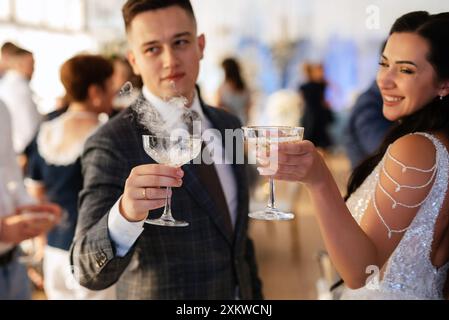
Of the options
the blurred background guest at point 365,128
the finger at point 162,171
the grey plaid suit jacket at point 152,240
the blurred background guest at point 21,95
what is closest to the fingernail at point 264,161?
the finger at point 162,171

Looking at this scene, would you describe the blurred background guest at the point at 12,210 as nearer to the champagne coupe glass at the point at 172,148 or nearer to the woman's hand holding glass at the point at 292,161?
the champagne coupe glass at the point at 172,148

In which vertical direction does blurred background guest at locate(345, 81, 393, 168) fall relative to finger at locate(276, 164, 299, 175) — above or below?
below

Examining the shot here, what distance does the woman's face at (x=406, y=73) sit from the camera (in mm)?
996

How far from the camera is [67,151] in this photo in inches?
102

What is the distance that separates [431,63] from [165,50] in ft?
1.46

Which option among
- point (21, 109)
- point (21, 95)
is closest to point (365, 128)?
point (21, 95)

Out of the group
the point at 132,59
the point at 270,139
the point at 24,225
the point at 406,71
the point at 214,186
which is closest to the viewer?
the point at 270,139

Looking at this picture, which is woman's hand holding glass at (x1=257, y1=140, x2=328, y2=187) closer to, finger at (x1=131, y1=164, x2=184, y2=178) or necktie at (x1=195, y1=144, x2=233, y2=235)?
finger at (x1=131, y1=164, x2=184, y2=178)

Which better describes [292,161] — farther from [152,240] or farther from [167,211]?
[152,240]

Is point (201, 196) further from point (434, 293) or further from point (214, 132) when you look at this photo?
point (434, 293)

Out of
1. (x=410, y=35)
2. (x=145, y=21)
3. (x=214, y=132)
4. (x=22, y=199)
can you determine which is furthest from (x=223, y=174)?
(x=22, y=199)

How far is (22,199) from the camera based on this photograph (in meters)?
1.85

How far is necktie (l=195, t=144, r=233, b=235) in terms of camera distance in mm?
1200

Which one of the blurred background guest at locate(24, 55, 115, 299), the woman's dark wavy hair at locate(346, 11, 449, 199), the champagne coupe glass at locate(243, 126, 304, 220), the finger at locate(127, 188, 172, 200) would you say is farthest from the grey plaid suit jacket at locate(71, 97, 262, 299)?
the blurred background guest at locate(24, 55, 115, 299)
